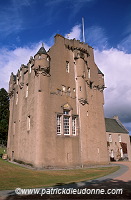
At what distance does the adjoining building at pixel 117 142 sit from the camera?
3747cm

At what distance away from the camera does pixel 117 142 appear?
39.5 m

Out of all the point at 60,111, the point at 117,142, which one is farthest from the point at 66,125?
the point at 117,142

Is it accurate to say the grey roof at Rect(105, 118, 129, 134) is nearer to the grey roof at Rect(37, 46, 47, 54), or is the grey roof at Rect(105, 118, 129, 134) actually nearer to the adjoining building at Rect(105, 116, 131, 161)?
the adjoining building at Rect(105, 116, 131, 161)

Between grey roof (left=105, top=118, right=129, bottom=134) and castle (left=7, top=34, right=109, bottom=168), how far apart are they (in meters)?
13.9

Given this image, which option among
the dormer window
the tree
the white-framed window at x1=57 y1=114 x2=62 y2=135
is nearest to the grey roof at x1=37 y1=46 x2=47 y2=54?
the dormer window

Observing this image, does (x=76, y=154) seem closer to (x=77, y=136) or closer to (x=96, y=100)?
(x=77, y=136)

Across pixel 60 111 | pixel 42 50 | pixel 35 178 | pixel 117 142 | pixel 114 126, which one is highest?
pixel 42 50

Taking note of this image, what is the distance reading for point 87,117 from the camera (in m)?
25.1

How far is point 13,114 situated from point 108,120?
25.4 meters

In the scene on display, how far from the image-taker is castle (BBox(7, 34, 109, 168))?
20.8 meters

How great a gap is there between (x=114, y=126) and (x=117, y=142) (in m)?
4.61

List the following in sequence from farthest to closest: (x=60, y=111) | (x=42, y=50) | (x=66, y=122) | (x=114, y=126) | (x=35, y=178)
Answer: (x=114, y=126), (x=42, y=50), (x=66, y=122), (x=60, y=111), (x=35, y=178)

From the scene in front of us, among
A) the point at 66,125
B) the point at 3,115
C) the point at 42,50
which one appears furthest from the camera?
the point at 3,115

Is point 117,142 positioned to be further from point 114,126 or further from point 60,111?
point 60,111
